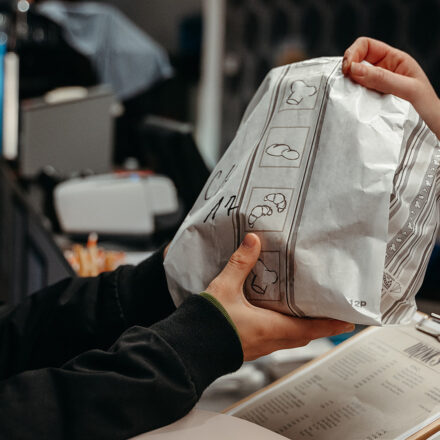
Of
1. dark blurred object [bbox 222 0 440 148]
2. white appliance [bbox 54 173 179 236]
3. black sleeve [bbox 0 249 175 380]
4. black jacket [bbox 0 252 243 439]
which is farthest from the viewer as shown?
dark blurred object [bbox 222 0 440 148]

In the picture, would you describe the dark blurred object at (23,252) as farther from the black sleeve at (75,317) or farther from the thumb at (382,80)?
→ the thumb at (382,80)

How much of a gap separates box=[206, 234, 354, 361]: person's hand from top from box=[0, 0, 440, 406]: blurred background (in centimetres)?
37

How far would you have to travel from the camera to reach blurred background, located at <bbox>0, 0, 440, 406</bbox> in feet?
5.45

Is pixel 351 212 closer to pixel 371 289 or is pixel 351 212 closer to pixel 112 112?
pixel 371 289

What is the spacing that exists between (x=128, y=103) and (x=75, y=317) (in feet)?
15.4

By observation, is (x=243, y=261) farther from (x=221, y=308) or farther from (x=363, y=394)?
(x=363, y=394)

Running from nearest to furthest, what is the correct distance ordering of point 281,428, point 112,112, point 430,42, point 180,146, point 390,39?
point 281,428
point 180,146
point 112,112
point 430,42
point 390,39

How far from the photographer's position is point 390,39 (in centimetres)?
326

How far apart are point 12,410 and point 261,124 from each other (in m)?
0.44

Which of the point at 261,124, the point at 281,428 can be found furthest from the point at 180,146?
the point at 281,428

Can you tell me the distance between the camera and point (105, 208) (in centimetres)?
187

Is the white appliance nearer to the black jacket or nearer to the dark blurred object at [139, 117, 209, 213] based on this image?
the dark blurred object at [139, 117, 209, 213]

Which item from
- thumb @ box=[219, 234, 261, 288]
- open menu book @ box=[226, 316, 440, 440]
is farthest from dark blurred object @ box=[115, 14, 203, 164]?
thumb @ box=[219, 234, 261, 288]

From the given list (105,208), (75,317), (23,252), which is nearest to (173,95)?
(105,208)
